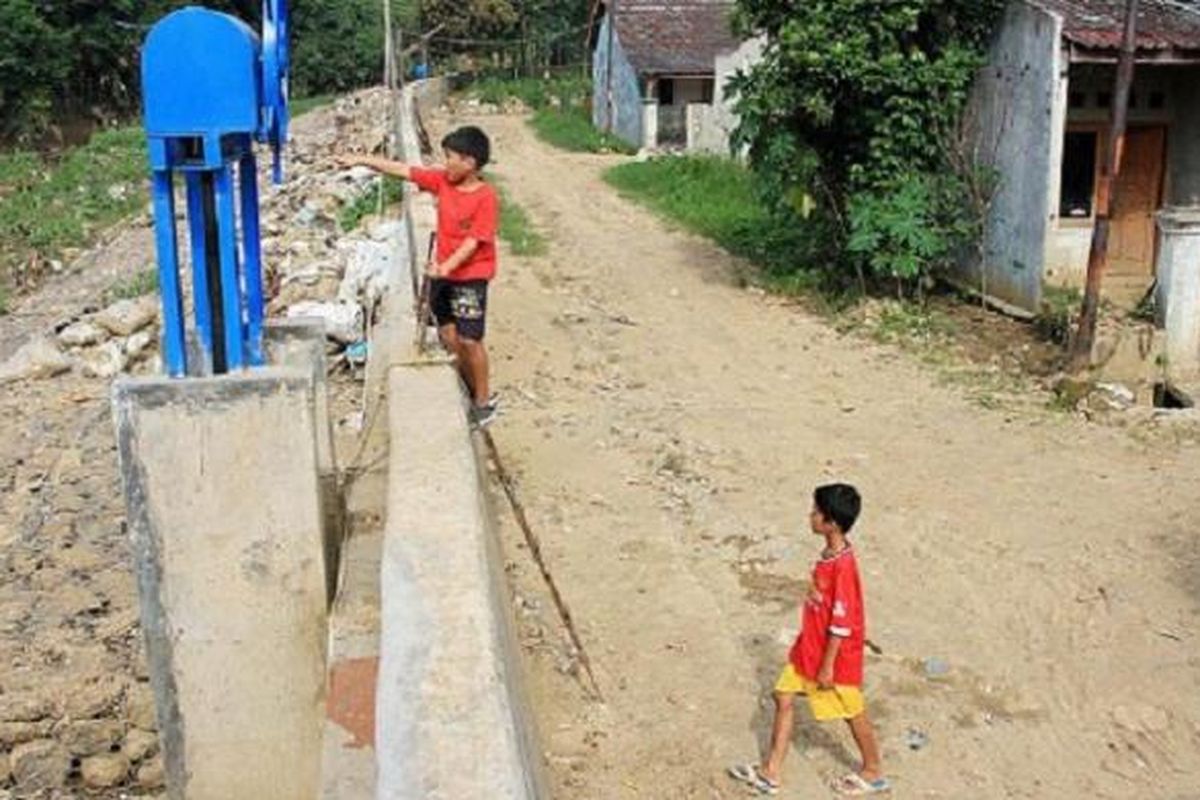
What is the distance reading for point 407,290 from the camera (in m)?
9.34

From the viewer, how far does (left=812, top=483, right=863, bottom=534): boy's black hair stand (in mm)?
4719

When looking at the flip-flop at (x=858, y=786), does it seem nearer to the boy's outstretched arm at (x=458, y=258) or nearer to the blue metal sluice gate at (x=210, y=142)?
the blue metal sluice gate at (x=210, y=142)

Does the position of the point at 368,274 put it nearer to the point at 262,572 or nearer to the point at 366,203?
the point at 366,203

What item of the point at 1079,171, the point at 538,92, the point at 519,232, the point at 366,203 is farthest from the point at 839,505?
the point at 538,92

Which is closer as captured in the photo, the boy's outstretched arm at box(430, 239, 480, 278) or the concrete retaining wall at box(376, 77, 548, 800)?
the concrete retaining wall at box(376, 77, 548, 800)

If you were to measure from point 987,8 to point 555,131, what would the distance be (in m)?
22.6

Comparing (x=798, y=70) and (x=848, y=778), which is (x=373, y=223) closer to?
(x=798, y=70)

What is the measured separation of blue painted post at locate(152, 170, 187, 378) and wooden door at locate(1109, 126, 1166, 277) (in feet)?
39.4

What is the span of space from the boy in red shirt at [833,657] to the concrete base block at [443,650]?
0.96 meters

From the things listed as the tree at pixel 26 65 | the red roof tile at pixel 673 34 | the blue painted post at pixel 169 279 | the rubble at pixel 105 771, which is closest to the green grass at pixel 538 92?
the red roof tile at pixel 673 34

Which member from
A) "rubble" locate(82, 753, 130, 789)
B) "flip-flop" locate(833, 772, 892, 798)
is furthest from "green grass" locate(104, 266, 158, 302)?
"flip-flop" locate(833, 772, 892, 798)

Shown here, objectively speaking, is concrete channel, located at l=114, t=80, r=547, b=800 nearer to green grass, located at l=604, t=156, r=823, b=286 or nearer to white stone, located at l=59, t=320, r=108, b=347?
green grass, located at l=604, t=156, r=823, b=286

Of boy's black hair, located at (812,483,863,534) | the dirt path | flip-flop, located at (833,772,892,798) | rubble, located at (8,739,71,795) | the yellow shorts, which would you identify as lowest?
rubble, located at (8,739,71,795)

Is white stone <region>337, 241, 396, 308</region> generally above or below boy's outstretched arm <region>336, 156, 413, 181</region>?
below
